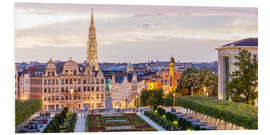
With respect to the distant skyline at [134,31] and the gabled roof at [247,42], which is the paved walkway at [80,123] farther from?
the gabled roof at [247,42]

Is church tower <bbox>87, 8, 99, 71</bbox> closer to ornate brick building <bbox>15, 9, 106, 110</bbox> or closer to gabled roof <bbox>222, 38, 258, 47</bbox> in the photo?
ornate brick building <bbox>15, 9, 106, 110</bbox>

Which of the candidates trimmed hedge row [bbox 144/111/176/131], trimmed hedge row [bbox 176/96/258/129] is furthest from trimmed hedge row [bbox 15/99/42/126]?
trimmed hedge row [bbox 176/96/258/129]

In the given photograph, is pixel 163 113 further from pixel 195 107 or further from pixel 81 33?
pixel 81 33

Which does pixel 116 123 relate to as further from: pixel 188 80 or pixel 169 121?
pixel 188 80

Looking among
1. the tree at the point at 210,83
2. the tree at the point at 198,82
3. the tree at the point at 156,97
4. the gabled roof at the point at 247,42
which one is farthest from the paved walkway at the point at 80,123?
the gabled roof at the point at 247,42
